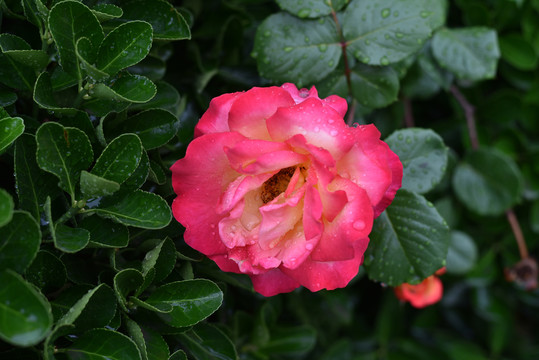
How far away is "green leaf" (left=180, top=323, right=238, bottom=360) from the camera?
71 centimetres

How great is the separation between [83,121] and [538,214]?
117cm

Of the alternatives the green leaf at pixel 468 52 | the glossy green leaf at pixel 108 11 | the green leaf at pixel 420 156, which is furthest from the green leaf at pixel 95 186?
the green leaf at pixel 468 52

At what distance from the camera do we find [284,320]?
3.94 ft

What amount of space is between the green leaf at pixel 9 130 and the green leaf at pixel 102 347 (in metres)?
0.23

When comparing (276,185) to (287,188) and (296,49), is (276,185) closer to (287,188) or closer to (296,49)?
(287,188)

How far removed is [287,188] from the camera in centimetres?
63

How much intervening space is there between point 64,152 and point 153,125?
14cm

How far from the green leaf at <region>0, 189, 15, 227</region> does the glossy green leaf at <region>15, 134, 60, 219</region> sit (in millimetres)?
103

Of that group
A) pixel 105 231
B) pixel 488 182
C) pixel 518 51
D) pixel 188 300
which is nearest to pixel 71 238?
pixel 105 231

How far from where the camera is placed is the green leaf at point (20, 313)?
454 millimetres

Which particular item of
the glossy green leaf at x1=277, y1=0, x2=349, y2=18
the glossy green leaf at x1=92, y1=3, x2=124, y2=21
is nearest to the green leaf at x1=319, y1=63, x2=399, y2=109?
the glossy green leaf at x1=277, y1=0, x2=349, y2=18

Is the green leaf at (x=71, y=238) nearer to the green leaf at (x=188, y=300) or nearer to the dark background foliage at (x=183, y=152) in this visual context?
the dark background foliage at (x=183, y=152)

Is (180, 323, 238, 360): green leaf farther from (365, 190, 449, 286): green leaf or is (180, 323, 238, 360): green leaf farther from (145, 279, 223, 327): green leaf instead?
(365, 190, 449, 286): green leaf

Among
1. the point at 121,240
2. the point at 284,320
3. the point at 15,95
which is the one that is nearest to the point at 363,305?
the point at 284,320
